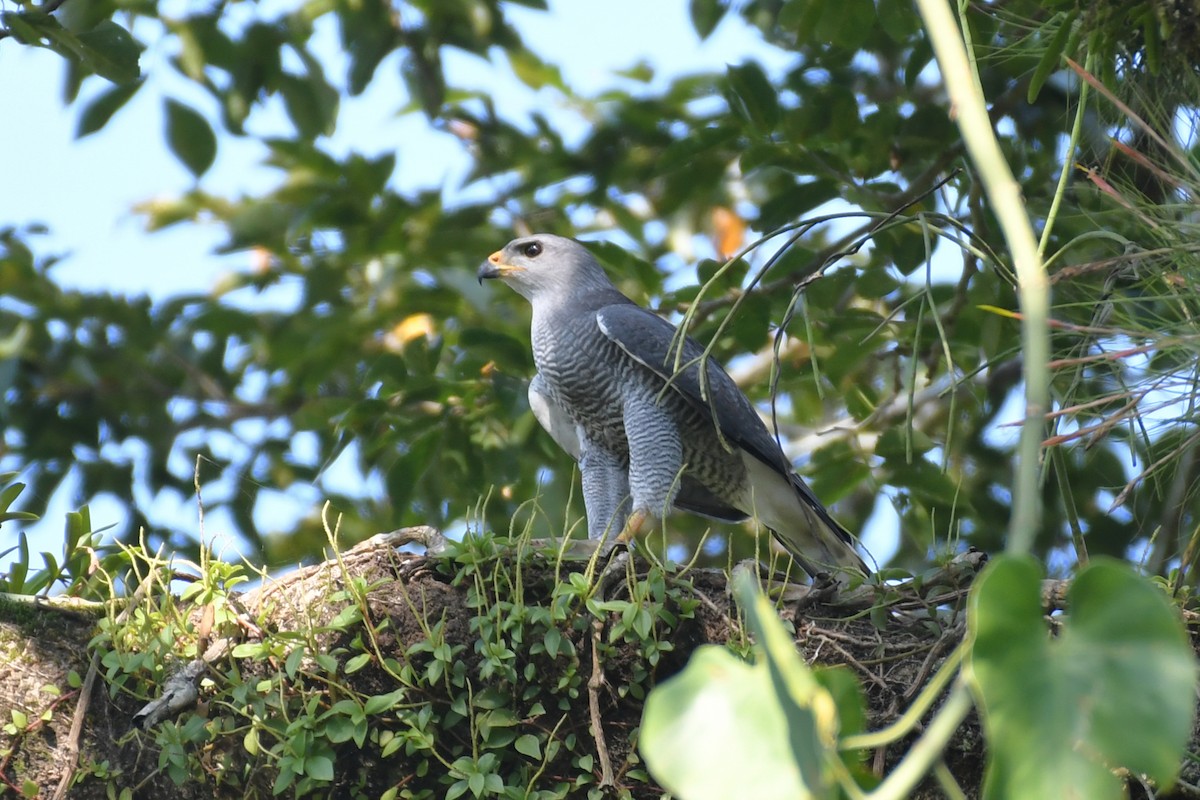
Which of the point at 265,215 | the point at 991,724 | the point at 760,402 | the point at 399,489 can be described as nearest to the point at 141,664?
the point at 991,724

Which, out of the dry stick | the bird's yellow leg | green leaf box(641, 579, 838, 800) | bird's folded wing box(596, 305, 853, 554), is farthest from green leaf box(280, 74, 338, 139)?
green leaf box(641, 579, 838, 800)

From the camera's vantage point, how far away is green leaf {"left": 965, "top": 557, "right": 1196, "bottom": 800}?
0.98 meters

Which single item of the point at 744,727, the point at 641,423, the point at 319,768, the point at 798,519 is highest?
the point at 744,727

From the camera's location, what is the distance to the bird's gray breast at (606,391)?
4445 mm

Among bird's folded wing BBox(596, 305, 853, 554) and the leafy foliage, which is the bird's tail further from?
the leafy foliage

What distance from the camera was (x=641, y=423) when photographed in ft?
14.2

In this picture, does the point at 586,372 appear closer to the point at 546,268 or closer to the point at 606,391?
the point at 606,391

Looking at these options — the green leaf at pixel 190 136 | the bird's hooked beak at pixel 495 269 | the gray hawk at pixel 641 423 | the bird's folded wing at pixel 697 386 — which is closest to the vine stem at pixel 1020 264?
the gray hawk at pixel 641 423

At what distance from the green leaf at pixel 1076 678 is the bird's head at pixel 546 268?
12.6 ft

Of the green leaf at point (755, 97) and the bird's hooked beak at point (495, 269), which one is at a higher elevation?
the green leaf at point (755, 97)

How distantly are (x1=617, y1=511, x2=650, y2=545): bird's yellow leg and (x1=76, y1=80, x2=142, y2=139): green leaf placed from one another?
8.59ft

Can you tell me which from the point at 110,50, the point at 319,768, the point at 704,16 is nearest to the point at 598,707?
the point at 319,768

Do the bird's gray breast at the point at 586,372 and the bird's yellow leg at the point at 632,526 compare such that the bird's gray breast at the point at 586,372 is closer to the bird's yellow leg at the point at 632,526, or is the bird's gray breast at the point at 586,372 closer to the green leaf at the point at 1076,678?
the bird's yellow leg at the point at 632,526

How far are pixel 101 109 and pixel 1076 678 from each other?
4.80 meters
